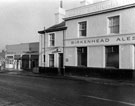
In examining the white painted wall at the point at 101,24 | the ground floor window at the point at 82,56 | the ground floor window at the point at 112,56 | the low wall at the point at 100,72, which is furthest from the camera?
the ground floor window at the point at 82,56

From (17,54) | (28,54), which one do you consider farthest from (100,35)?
(17,54)

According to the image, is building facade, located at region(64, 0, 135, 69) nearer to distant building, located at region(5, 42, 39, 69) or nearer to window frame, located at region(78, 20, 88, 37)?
window frame, located at region(78, 20, 88, 37)

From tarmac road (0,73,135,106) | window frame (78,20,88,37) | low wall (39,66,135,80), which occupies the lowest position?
tarmac road (0,73,135,106)

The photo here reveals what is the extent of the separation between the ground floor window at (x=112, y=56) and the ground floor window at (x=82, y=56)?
2851 mm

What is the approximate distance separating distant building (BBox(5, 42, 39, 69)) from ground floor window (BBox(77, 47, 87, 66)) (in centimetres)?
993

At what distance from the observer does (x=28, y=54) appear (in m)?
31.6

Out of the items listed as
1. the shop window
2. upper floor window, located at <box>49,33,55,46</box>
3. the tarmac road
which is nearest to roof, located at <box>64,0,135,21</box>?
upper floor window, located at <box>49,33,55,46</box>

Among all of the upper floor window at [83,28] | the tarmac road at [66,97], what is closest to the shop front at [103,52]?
the upper floor window at [83,28]

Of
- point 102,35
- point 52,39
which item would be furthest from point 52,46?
point 102,35

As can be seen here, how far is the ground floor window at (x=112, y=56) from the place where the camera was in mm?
18141

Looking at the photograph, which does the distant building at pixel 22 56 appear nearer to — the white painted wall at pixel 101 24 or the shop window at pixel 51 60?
the shop window at pixel 51 60

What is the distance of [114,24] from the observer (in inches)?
729

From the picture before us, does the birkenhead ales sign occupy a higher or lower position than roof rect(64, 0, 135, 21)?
lower

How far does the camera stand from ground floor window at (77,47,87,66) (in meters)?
20.9
